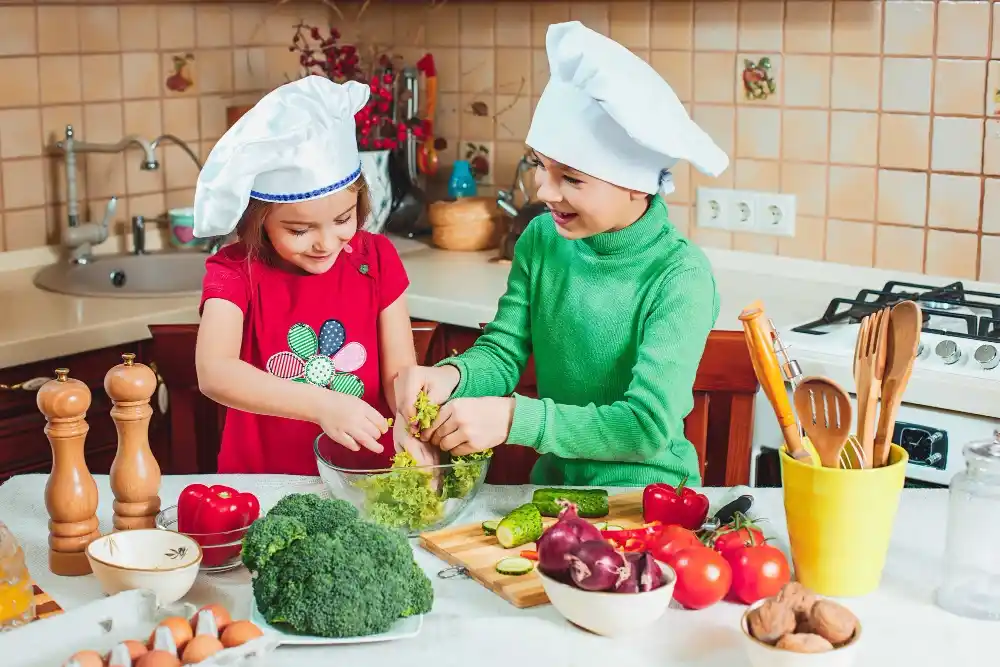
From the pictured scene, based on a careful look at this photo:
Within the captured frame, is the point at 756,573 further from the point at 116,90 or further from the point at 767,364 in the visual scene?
the point at 116,90

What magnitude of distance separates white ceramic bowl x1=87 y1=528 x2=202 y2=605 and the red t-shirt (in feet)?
2.02

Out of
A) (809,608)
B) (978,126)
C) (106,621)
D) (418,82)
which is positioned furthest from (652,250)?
(418,82)

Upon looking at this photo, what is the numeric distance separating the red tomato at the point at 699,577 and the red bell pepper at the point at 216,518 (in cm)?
44

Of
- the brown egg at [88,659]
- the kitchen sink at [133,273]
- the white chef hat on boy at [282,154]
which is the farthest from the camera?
the kitchen sink at [133,273]

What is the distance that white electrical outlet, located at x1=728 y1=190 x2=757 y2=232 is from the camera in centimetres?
269

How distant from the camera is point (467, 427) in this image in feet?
4.77

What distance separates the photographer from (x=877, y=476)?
1199 millimetres

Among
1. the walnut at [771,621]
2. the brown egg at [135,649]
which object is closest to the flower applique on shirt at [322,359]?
the brown egg at [135,649]

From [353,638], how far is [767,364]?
1.51ft

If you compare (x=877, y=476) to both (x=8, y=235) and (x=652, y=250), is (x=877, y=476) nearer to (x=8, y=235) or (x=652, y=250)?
(x=652, y=250)

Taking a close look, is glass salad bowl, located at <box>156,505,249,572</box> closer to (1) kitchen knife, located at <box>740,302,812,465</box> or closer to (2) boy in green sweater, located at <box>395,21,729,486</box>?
(2) boy in green sweater, located at <box>395,21,729,486</box>

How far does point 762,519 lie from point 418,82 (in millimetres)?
1984

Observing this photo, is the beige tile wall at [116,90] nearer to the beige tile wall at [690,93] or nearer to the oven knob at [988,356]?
the beige tile wall at [690,93]

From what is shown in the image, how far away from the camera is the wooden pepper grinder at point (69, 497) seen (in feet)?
4.24
